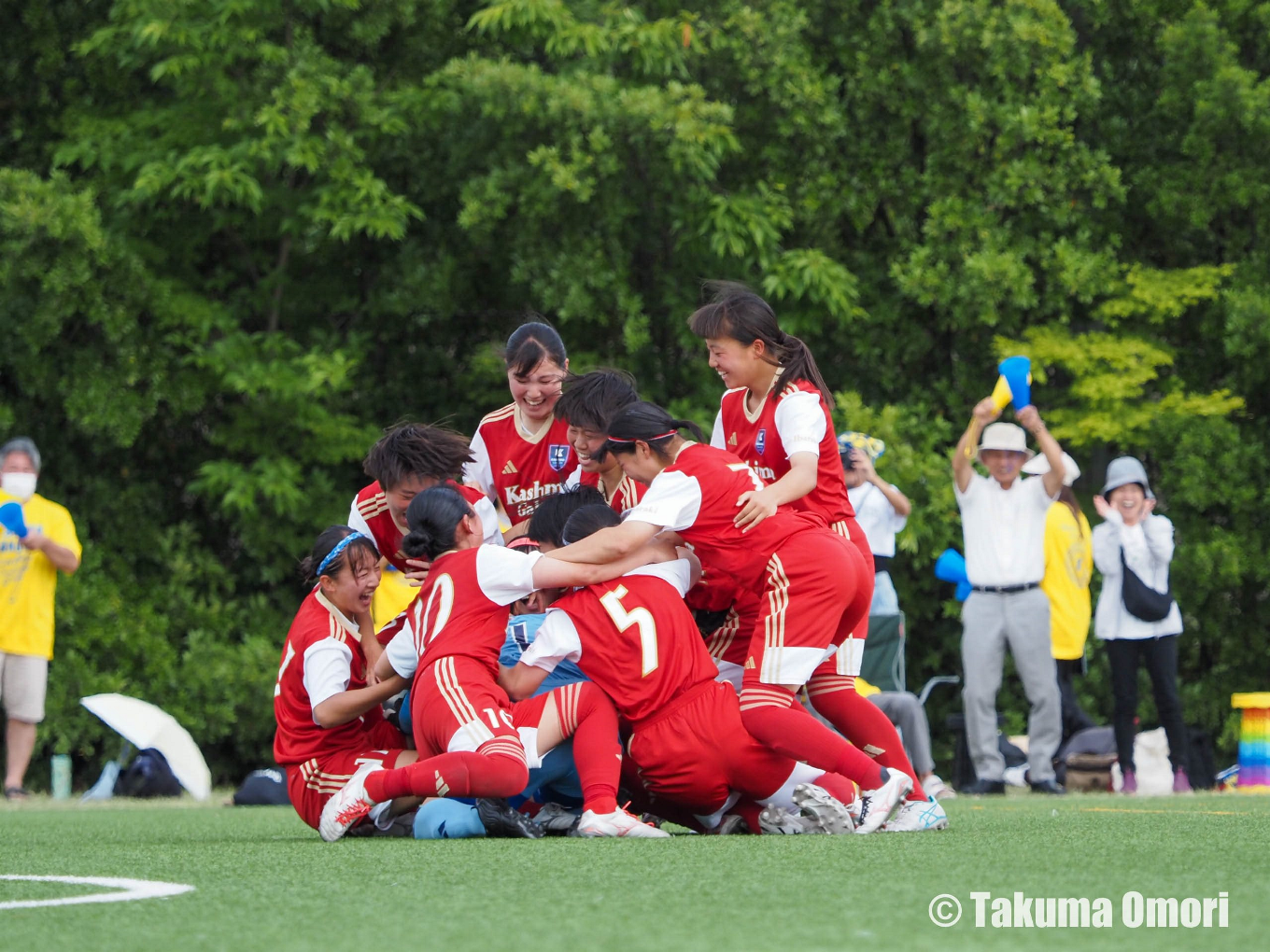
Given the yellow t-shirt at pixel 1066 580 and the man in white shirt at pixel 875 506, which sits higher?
the man in white shirt at pixel 875 506

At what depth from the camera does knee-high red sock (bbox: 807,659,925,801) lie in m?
4.86

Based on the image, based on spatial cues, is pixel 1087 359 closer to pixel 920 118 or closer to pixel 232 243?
pixel 920 118

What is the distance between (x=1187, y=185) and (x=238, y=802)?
27.9 ft

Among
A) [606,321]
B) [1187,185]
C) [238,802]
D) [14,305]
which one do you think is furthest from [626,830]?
[1187,185]

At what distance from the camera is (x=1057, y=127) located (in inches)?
464

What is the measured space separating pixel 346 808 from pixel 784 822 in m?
1.27

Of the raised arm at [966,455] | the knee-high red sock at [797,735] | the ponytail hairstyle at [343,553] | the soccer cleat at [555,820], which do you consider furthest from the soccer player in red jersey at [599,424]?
the raised arm at [966,455]

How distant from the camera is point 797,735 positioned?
441 cm

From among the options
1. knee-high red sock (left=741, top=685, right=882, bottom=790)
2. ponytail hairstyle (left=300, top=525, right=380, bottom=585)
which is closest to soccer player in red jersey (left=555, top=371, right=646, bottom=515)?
ponytail hairstyle (left=300, top=525, right=380, bottom=585)

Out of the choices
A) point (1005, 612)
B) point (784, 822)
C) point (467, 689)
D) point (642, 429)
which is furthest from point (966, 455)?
point (467, 689)

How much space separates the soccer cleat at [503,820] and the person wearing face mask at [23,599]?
4.89 m

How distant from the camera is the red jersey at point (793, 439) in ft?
15.9

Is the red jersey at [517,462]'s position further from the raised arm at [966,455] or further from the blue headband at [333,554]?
the raised arm at [966,455]

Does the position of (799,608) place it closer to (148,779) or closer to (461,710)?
(461,710)
